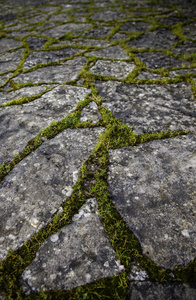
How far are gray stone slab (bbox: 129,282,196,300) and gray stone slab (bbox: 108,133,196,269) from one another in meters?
0.10

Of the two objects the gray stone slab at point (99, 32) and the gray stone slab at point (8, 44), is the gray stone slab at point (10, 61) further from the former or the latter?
the gray stone slab at point (99, 32)

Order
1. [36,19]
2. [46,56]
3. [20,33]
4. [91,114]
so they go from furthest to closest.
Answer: [36,19] → [20,33] → [46,56] → [91,114]

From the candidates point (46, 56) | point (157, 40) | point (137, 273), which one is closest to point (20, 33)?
point (46, 56)

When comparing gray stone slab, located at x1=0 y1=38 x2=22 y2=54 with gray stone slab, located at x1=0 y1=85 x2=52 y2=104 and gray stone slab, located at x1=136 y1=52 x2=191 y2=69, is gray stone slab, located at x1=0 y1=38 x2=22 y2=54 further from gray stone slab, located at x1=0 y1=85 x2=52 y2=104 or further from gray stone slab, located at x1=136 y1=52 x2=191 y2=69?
gray stone slab, located at x1=136 y1=52 x2=191 y2=69

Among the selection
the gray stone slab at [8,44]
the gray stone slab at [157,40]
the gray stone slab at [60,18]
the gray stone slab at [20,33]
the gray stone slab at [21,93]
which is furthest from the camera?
the gray stone slab at [60,18]

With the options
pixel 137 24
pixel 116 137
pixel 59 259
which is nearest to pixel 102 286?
pixel 59 259

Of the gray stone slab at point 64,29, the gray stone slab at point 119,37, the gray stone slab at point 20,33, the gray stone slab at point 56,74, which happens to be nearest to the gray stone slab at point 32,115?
the gray stone slab at point 56,74

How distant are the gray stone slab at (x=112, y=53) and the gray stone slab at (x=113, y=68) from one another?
10.1 inches

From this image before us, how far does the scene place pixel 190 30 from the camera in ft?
12.3

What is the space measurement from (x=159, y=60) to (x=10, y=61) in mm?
2577

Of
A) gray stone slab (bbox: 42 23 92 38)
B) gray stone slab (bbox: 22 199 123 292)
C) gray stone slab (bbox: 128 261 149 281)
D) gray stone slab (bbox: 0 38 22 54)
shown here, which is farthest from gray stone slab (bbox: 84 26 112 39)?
gray stone slab (bbox: 128 261 149 281)

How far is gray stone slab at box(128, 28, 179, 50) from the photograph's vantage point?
332 cm

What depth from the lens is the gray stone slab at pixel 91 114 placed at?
1.94 m

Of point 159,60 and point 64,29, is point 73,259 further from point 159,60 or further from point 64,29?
point 64,29
